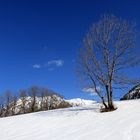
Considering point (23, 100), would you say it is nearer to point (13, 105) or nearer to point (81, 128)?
point (13, 105)

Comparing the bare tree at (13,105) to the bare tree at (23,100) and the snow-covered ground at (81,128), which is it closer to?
the bare tree at (23,100)

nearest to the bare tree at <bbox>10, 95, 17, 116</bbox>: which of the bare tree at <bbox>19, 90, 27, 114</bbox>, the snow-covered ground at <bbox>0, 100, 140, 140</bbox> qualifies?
the bare tree at <bbox>19, 90, 27, 114</bbox>

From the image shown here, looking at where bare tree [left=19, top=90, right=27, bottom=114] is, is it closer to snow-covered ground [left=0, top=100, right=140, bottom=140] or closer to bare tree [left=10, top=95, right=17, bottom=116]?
bare tree [left=10, top=95, right=17, bottom=116]

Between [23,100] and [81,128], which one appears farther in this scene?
[23,100]

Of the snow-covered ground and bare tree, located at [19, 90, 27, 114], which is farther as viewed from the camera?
bare tree, located at [19, 90, 27, 114]

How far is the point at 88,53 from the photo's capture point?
31.7 m

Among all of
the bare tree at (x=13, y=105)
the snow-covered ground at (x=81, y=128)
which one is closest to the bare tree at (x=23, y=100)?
the bare tree at (x=13, y=105)

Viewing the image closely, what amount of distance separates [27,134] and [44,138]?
2479 mm

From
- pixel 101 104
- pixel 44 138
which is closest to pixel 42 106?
pixel 101 104

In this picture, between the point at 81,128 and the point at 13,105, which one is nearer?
the point at 81,128

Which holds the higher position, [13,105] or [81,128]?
[13,105]

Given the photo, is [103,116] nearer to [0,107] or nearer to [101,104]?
[101,104]

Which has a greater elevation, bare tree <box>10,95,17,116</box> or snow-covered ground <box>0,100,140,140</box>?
bare tree <box>10,95,17,116</box>

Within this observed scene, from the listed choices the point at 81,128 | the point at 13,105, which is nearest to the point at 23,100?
the point at 13,105
